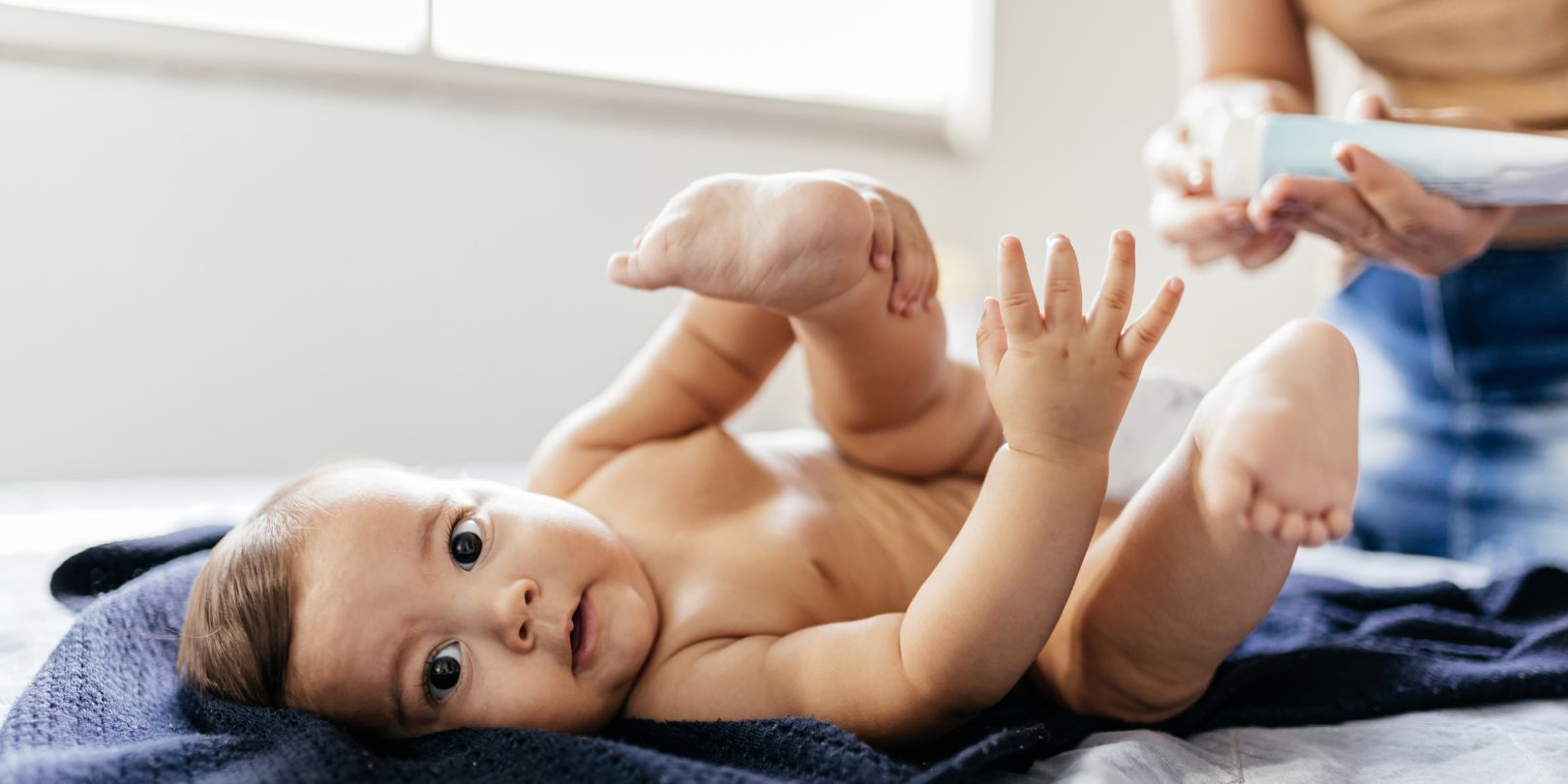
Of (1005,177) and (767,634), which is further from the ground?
(1005,177)

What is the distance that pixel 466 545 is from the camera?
0.68m

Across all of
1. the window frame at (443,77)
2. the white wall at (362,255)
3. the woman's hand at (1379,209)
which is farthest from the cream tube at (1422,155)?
the window frame at (443,77)

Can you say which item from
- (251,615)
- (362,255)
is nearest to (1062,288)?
(251,615)

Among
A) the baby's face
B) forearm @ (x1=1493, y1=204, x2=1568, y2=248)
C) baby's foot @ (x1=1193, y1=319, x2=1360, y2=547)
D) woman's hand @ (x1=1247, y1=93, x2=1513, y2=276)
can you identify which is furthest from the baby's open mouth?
forearm @ (x1=1493, y1=204, x2=1568, y2=248)

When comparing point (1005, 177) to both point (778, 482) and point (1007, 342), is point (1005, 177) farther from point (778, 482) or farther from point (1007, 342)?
point (1007, 342)

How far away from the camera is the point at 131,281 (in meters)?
1.72

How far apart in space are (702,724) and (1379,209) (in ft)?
1.77

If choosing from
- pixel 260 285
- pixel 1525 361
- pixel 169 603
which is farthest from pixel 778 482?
pixel 260 285

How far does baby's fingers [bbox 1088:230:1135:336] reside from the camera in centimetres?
54

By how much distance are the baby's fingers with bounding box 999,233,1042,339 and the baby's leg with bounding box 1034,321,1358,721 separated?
10 cm

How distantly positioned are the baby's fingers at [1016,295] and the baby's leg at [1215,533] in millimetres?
101

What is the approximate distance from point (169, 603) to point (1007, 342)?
0.59m

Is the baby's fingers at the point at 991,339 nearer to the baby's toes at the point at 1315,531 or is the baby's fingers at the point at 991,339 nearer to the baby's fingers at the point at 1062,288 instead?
the baby's fingers at the point at 1062,288

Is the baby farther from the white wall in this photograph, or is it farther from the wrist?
the white wall
